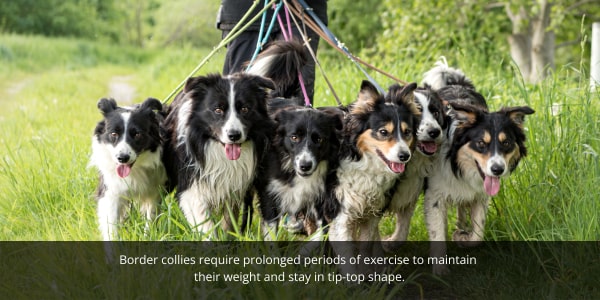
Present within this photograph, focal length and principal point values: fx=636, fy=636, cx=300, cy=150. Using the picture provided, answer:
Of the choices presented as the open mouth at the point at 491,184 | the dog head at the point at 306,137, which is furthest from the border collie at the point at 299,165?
Result: the open mouth at the point at 491,184

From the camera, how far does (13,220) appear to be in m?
5.28

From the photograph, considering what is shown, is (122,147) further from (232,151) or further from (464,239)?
(464,239)

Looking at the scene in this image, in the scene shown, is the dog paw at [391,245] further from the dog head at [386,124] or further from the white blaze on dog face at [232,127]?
the white blaze on dog face at [232,127]

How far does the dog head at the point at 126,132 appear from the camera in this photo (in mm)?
4309

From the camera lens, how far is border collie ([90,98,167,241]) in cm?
436

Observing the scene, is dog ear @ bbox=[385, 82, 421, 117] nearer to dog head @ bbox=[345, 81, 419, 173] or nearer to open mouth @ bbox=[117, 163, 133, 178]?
dog head @ bbox=[345, 81, 419, 173]

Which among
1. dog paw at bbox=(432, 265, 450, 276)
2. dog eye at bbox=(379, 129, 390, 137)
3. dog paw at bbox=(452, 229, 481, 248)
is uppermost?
dog eye at bbox=(379, 129, 390, 137)

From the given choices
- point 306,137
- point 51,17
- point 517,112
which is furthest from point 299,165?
point 51,17

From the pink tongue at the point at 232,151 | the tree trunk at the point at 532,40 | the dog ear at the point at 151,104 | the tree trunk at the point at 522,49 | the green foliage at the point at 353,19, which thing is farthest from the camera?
the green foliage at the point at 353,19

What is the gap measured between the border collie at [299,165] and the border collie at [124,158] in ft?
2.64

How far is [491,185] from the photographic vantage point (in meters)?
4.43

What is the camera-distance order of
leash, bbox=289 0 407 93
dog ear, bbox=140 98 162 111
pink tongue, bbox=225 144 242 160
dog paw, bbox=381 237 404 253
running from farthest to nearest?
leash, bbox=289 0 407 93 < dog paw, bbox=381 237 404 253 < dog ear, bbox=140 98 162 111 < pink tongue, bbox=225 144 242 160

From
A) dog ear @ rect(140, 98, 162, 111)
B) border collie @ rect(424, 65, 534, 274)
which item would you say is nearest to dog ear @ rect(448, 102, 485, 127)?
border collie @ rect(424, 65, 534, 274)

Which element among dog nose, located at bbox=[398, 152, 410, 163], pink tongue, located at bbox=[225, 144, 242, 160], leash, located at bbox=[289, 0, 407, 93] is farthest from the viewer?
leash, located at bbox=[289, 0, 407, 93]
